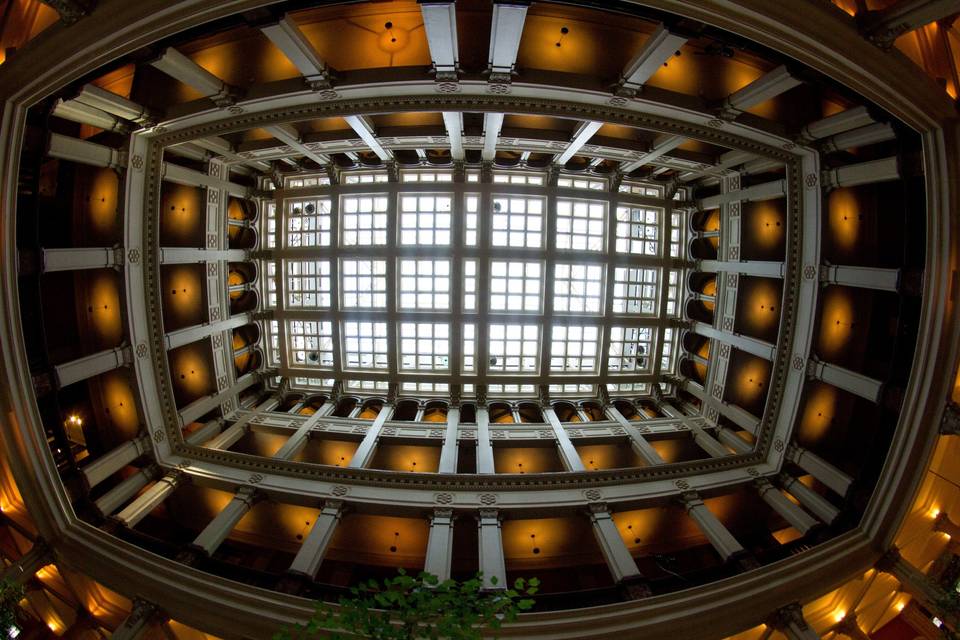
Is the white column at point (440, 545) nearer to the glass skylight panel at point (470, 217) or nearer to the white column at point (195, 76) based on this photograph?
the glass skylight panel at point (470, 217)

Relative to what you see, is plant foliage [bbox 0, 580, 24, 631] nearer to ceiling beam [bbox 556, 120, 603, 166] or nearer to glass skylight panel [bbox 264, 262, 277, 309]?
glass skylight panel [bbox 264, 262, 277, 309]

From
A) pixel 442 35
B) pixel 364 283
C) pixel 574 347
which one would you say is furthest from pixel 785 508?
pixel 364 283

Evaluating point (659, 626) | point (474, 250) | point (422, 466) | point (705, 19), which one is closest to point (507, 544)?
point (422, 466)

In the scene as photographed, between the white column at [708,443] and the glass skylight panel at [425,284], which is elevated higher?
the glass skylight panel at [425,284]

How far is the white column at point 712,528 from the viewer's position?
11.7 meters

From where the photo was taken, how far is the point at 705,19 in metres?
8.52

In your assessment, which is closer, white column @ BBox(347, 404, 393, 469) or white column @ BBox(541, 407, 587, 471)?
white column @ BBox(347, 404, 393, 469)

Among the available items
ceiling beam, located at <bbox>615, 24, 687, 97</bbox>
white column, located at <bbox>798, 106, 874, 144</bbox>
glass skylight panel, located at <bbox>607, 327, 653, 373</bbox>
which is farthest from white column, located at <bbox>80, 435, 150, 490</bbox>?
white column, located at <bbox>798, 106, 874, 144</bbox>

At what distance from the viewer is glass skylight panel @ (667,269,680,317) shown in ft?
77.2

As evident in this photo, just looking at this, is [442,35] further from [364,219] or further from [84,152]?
[364,219]

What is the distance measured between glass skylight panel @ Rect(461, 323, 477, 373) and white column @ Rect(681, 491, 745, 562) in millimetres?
12578

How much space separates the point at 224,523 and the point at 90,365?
6.52 m

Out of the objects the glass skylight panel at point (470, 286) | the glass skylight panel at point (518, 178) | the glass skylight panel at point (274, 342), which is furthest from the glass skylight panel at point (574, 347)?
the glass skylight panel at point (274, 342)

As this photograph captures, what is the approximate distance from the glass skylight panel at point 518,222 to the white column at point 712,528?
563 inches
